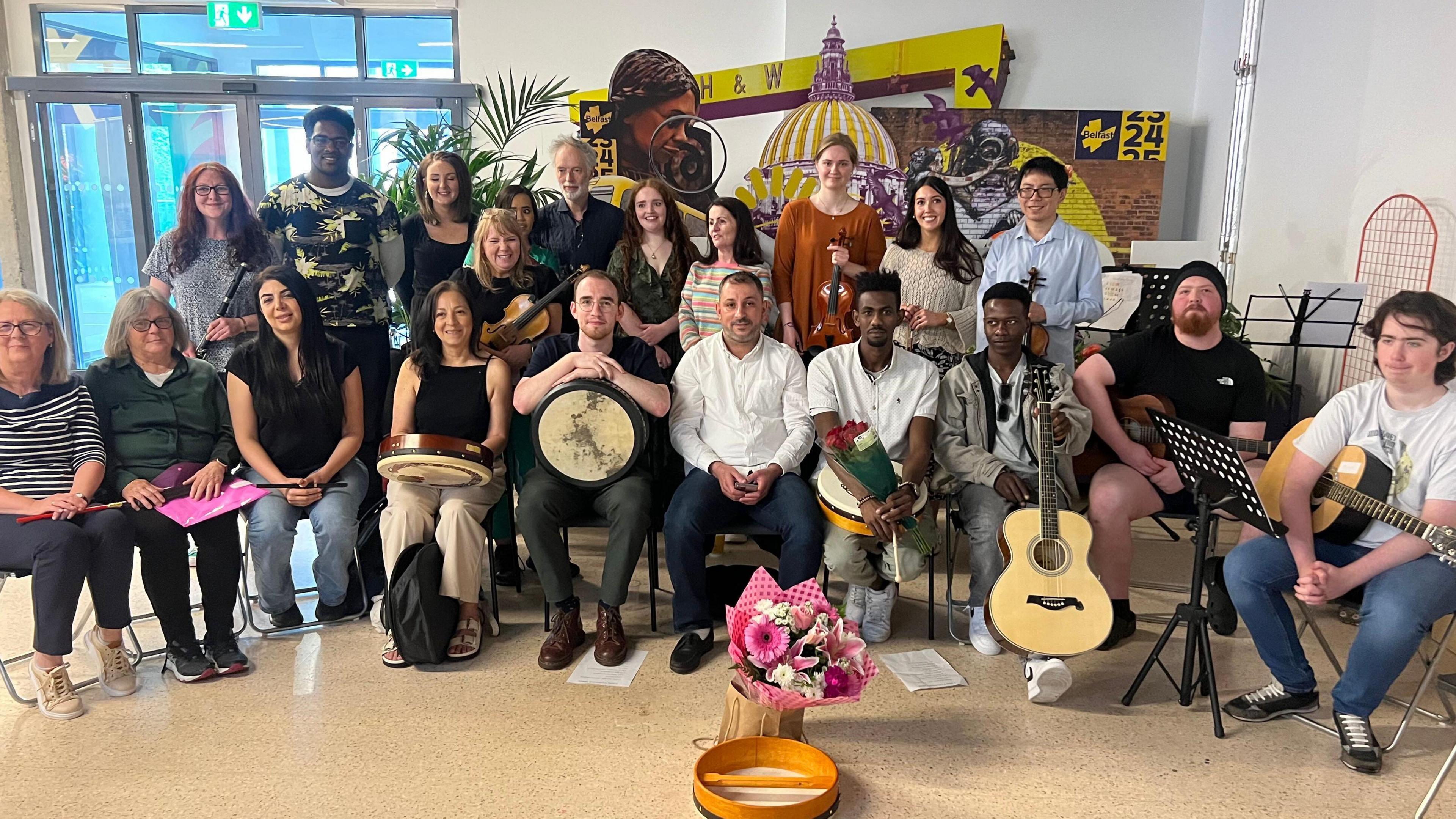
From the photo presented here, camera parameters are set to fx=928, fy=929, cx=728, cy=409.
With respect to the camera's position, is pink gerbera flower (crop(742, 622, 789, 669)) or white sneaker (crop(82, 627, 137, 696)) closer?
pink gerbera flower (crop(742, 622, 789, 669))

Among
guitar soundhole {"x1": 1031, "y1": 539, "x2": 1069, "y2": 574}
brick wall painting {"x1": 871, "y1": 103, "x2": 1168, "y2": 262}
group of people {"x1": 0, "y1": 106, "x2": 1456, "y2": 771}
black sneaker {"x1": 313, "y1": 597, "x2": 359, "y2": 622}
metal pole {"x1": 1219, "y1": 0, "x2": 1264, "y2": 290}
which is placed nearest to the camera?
group of people {"x1": 0, "y1": 106, "x2": 1456, "y2": 771}

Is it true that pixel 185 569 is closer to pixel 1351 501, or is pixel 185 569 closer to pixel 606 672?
pixel 606 672

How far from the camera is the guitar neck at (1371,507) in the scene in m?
2.49

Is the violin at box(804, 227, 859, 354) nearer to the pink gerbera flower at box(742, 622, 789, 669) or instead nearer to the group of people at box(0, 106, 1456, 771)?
the group of people at box(0, 106, 1456, 771)

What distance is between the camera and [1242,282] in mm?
6074

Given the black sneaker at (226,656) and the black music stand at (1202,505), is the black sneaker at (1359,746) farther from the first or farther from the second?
the black sneaker at (226,656)

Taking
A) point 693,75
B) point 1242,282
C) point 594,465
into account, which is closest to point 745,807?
point 594,465

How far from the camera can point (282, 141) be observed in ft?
25.2

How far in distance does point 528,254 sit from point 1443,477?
3.19 metres

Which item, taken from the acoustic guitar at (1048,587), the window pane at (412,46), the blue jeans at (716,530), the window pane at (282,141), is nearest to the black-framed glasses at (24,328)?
the blue jeans at (716,530)

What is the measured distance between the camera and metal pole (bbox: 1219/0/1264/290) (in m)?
5.91

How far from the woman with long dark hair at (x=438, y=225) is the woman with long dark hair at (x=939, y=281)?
74.9 inches

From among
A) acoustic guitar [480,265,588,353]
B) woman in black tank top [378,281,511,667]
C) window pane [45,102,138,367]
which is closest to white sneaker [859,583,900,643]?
woman in black tank top [378,281,511,667]

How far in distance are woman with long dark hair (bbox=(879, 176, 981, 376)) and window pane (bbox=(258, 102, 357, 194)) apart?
551cm
